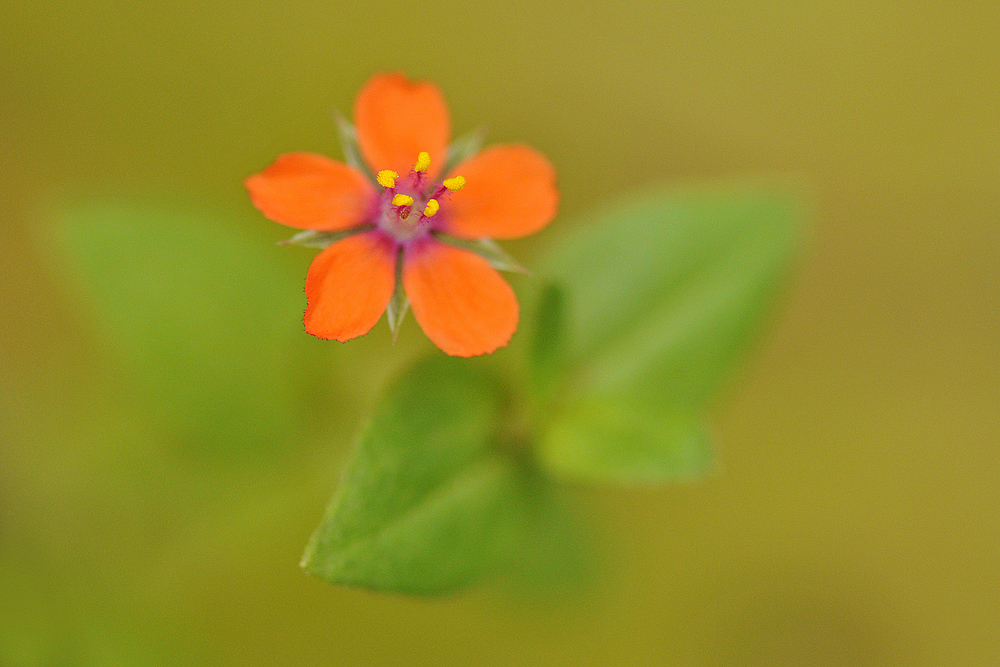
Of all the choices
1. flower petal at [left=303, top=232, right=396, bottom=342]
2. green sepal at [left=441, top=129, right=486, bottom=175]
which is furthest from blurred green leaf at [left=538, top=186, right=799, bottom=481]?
flower petal at [left=303, top=232, right=396, bottom=342]

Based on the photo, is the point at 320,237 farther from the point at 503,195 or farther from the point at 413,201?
the point at 503,195

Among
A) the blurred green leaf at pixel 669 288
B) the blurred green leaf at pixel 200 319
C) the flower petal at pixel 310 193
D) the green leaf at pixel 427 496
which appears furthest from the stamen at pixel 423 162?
the blurred green leaf at pixel 200 319

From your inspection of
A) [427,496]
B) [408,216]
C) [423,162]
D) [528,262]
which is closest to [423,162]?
[423,162]

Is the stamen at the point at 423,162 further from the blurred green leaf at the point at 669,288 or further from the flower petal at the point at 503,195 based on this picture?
the blurred green leaf at the point at 669,288

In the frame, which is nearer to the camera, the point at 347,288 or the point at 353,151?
the point at 347,288

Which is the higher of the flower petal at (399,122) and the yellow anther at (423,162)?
the flower petal at (399,122)

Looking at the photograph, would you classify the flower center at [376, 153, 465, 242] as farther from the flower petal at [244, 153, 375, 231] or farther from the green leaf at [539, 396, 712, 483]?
the green leaf at [539, 396, 712, 483]

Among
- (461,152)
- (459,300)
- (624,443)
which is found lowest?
(624,443)

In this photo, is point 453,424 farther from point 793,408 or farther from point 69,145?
point 69,145
